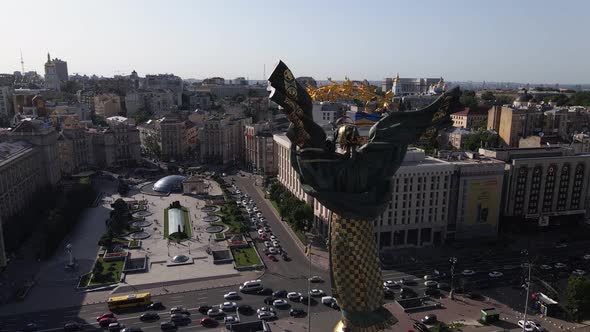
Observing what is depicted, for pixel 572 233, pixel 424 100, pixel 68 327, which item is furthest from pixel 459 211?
pixel 424 100

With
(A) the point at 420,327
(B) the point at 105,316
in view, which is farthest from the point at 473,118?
(B) the point at 105,316

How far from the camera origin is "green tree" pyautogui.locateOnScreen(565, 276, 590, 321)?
39406 millimetres

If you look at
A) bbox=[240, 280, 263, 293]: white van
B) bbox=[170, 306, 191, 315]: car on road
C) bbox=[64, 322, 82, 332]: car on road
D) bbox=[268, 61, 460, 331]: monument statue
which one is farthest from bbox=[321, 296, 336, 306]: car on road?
bbox=[268, 61, 460, 331]: monument statue

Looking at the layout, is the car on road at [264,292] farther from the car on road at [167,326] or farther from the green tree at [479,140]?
the green tree at [479,140]

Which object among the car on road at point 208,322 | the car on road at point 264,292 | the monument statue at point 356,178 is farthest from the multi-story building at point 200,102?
the monument statue at point 356,178

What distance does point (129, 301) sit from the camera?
1687 inches

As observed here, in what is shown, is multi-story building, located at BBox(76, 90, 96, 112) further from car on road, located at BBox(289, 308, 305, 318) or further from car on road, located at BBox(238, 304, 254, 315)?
car on road, located at BBox(289, 308, 305, 318)

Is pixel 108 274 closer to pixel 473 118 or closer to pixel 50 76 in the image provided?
pixel 473 118

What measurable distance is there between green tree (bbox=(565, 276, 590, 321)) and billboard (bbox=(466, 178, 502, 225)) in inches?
805

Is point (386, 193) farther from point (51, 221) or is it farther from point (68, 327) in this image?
point (51, 221)

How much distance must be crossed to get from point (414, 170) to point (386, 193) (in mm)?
35497

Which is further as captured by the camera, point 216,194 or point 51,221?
point 216,194

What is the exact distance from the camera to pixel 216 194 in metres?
84.8

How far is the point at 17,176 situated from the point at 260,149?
4546 cm
